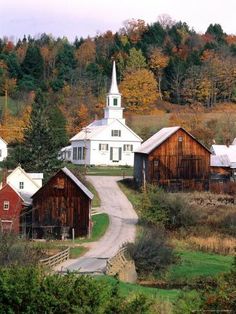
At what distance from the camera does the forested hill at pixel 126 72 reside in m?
92.8

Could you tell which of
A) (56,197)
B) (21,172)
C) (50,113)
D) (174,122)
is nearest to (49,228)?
(56,197)

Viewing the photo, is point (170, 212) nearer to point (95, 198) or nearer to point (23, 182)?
point (95, 198)

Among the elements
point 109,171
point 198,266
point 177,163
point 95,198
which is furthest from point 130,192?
point 198,266

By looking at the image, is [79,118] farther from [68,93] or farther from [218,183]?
[218,183]

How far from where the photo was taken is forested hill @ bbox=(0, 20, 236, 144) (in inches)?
3654

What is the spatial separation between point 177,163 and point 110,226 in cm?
1237

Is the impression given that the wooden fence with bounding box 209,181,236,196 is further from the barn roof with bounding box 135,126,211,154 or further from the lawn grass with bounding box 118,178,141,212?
the lawn grass with bounding box 118,178,141,212

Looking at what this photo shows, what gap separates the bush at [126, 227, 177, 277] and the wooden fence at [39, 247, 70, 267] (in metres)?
2.93

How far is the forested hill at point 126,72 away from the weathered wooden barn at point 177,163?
72.7 feet

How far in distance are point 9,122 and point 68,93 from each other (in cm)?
1962

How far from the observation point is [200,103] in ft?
313

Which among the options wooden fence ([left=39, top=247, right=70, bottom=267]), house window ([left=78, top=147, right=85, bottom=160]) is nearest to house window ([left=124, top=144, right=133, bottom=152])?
house window ([left=78, top=147, right=85, bottom=160])

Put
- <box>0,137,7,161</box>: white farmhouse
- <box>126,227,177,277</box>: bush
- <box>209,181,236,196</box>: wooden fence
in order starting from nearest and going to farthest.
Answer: <box>126,227,177,277</box>: bush < <box>209,181,236,196</box>: wooden fence < <box>0,137,7,161</box>: white farmhouse

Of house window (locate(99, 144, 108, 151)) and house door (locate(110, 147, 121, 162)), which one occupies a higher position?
house window (locate(99, 144, 108, 151))
